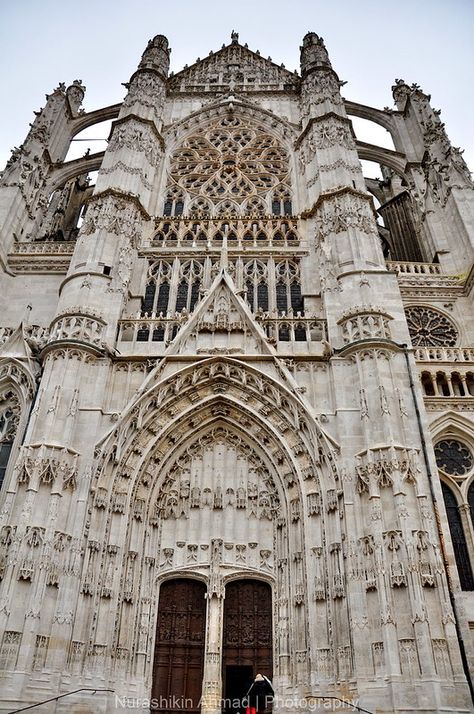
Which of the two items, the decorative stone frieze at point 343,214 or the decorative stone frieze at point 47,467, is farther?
the decorative stone frieze at point 343,214

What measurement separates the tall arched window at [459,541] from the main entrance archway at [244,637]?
4.68 m

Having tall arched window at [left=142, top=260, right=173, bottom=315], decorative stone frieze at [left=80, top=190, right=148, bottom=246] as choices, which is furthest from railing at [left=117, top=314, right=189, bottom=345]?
decorative stone frieze at [left=80, top=190, right=148, bottom=246]

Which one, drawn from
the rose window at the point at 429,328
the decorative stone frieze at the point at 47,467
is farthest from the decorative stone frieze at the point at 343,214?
the decorative stone frieze at the point at 47,467

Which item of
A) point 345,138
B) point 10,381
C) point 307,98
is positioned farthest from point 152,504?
point 307,98

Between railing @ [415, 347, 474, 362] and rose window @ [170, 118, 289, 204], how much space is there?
31.0ft

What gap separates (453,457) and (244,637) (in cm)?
721

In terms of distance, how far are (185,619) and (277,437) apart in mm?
4816

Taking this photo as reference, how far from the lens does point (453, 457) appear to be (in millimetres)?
14852

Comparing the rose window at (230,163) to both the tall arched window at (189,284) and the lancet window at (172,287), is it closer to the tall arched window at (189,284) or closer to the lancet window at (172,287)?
the tall arched window at (189,284)

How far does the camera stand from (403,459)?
40.0ft

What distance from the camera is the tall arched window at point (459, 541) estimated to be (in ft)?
43.0

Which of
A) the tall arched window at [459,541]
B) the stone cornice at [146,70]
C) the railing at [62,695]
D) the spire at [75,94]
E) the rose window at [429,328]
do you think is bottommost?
the railing at [62,695]

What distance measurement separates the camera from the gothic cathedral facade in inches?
430

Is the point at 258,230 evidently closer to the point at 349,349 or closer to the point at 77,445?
the point at 349,349
